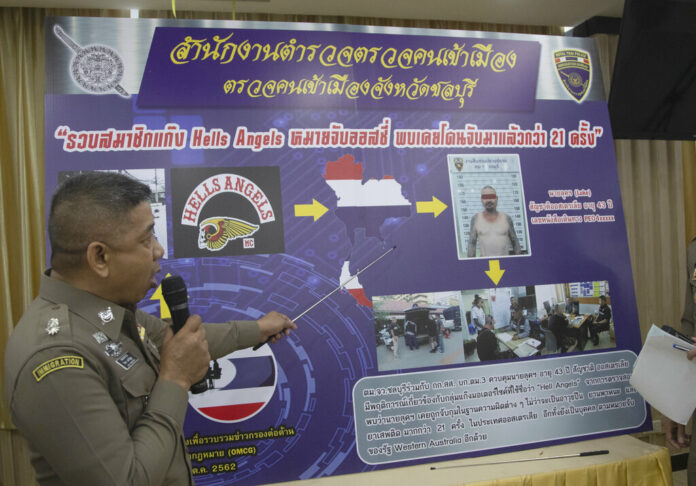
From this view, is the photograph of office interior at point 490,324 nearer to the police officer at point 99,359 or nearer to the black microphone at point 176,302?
the black microphone at point 176,302

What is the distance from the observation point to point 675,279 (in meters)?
3.83

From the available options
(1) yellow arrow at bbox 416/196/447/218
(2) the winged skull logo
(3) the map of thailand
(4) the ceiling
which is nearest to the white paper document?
(1) yellow arrow at bbox 416/196/447/218

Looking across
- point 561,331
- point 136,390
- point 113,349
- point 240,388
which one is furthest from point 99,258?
point 561,331

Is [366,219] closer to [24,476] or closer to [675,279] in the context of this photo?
[24,476]

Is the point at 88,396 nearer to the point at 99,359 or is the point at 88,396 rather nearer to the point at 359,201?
the point at 99,359

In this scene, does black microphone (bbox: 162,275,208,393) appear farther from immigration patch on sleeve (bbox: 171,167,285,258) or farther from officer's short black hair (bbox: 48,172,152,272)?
immigration patch on sleeve (bbox: 171,167,285,258)

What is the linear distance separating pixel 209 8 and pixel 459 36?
1.76 meters

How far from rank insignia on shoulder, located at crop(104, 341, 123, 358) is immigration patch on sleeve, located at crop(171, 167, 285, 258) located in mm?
874

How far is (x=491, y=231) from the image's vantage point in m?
2.32

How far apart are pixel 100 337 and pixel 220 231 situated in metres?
0.95

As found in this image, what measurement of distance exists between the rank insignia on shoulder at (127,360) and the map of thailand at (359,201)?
1.07 metres

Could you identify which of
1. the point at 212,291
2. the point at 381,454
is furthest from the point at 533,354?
the point at 212,291

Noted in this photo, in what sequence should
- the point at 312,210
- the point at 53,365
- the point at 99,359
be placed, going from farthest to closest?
the point at 312,210, the point at 99,359, the point at 53,365

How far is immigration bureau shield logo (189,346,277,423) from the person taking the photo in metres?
1.98
